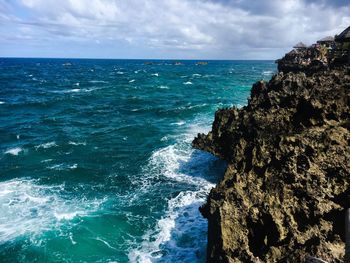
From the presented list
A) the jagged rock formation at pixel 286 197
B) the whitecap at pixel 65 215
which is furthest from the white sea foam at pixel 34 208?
the jagged rock formation at pixel 286 197

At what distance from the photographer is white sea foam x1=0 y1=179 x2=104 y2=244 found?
1932 cm

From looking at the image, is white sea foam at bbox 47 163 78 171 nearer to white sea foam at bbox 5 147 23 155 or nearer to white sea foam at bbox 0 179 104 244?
white sea foam at bbox 0 179 104 244

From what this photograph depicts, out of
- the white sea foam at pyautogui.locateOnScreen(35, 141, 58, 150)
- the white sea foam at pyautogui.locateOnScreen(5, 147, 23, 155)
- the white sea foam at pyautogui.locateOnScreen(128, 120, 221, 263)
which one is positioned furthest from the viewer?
the white sea foam at pyautogui.locateOnScreen(35, 141, 58, 150)

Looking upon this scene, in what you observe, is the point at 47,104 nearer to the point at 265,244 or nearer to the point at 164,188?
the point at 164,188

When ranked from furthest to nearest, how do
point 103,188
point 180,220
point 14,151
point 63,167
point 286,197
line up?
point 14,151 < point 63,167 < point 103,188 < point 180,220 < point 286,197

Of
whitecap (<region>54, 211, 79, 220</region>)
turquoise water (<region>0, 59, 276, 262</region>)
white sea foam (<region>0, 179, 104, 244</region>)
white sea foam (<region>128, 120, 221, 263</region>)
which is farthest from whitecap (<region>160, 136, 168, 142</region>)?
whitecap (<region>54, 211, 79, 220</region>)

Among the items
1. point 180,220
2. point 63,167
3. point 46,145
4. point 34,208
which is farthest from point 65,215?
point 46,145

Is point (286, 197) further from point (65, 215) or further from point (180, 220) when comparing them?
point (65, 215)

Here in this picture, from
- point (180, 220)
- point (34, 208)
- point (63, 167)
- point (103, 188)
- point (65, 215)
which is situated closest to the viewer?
point (180, 220)

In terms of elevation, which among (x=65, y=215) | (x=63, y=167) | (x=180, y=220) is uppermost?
(x=63, y=167)

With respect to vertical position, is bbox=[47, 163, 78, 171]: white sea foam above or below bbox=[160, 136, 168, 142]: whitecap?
below

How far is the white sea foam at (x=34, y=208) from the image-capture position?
19323 mm

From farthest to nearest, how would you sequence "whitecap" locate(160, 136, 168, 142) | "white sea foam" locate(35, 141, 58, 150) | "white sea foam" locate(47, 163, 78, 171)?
1. "whitecap" locate(160, 136, 168, 142)
2. "white sea foam" locate(35, 141, 58, 150)
3. "white sea foam" locate(47, 163, 78, 171)

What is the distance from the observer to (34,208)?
2148 centimetres
